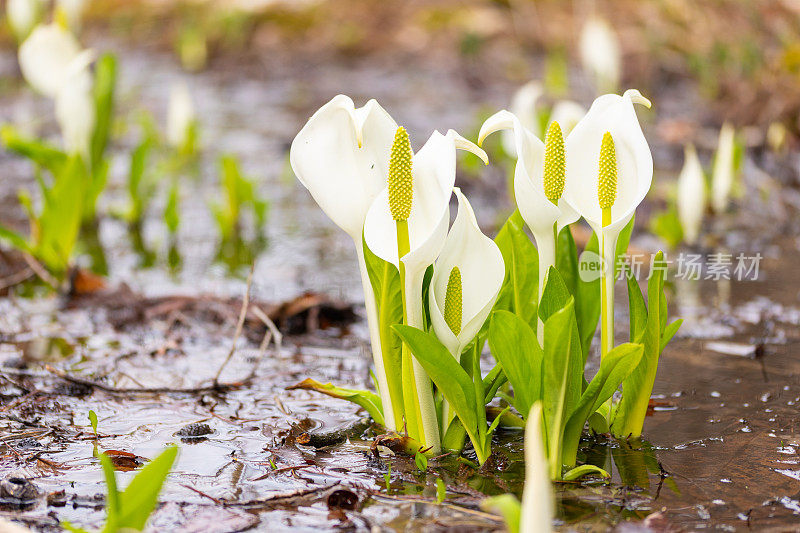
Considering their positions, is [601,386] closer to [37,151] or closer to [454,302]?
[454,302]

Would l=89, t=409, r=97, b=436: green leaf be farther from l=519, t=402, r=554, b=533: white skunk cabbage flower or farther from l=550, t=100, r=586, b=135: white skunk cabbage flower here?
l=550, t=100, r=586, b=135: white skunk cabbage flower

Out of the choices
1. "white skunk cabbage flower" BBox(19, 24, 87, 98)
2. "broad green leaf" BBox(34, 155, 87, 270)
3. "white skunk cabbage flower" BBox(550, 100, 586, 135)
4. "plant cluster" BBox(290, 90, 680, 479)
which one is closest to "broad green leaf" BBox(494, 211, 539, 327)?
"plant cluster" BBox(290, 90, 680, 479)

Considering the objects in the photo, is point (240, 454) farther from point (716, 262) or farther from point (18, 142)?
point (716, 262)

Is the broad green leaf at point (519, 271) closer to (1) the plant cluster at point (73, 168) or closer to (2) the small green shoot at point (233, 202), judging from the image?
(1) the plant cluster at point (73, 168)

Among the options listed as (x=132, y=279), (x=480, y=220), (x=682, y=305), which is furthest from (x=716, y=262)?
(x=132, y=279)

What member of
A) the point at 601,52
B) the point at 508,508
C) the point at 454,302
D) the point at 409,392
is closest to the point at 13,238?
the point at 409,392

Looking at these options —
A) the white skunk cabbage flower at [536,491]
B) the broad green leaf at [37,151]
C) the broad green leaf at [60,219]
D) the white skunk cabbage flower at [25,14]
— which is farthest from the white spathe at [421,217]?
the white skunk cabbage flower at [25,14]
